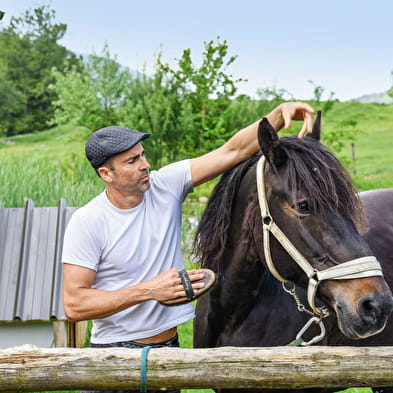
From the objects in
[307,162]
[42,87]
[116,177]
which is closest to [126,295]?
[116,177]

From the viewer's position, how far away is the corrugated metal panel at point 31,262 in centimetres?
454

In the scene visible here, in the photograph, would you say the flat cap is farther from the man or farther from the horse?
the horse

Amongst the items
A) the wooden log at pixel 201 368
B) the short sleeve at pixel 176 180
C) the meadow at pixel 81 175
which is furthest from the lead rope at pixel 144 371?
the meadow at pixel 81 175

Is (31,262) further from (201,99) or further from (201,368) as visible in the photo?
(201,99)

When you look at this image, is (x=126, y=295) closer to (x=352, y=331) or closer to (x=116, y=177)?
(x=116, y=177)

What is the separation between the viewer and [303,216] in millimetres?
1954

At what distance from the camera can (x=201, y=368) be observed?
1.75 meters

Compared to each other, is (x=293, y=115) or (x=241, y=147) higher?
(x=293, y=115)

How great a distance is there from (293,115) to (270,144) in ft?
1.37

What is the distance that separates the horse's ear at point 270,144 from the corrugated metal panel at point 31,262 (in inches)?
123

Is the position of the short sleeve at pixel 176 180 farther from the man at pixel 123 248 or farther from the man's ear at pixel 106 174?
the man's ear at pixel 106 174

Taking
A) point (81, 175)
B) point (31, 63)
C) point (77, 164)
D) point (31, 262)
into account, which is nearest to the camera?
point (31, 262)

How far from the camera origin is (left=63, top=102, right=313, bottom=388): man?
2.09 m

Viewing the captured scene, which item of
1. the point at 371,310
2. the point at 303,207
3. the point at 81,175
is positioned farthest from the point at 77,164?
the point at 371,310
